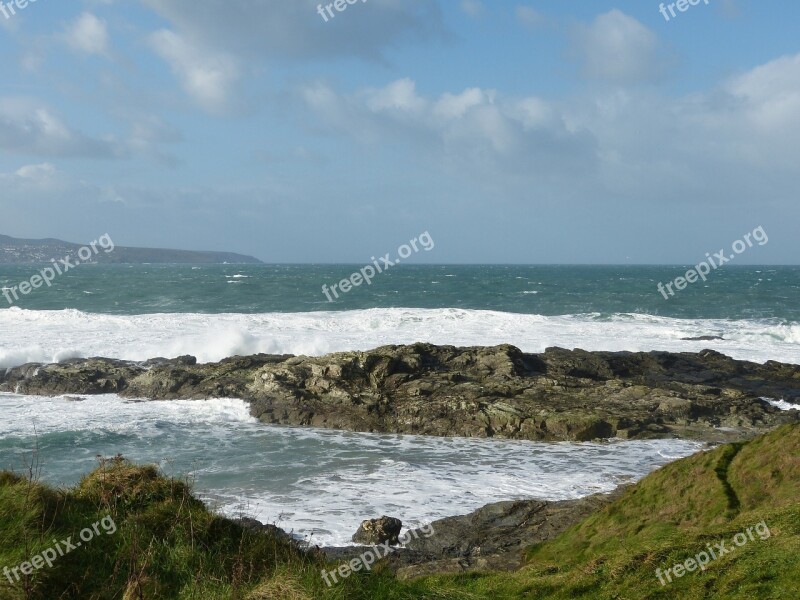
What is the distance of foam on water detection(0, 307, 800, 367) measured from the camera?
31219 millimetres

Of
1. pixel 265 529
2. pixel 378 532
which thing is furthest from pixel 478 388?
pixel 265 529

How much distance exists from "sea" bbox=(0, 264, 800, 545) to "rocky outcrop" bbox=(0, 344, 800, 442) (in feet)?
2.47

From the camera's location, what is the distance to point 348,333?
39781mm

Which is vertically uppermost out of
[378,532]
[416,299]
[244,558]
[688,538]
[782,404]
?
[416,299]

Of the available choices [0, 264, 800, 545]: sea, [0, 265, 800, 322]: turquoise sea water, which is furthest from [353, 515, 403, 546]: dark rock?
[0, 265, 800, 322]: turquoise sea water

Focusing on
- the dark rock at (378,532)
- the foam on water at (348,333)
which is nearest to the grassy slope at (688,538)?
the dark rock at (378,532)

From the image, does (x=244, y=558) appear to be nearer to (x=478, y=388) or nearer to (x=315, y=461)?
(x=315, y=461)

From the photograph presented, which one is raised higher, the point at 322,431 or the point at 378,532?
the point at 378,532

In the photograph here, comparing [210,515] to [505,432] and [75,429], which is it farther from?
[75,429]

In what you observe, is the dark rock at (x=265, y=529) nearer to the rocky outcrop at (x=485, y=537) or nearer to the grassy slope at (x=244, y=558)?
the grassy slope at (x=244, y=558)

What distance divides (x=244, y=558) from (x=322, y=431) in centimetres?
1300

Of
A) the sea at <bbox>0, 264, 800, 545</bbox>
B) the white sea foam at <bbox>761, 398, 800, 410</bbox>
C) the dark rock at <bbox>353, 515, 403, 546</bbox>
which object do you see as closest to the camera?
the dark rock at <bbox>353, 515, 403, 546</bbox>

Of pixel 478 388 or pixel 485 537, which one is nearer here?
pixel 485 537

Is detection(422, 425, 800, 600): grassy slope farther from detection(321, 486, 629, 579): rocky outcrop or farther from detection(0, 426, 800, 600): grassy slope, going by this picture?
detection(321, 486, 629, 579): rocky outcrop
